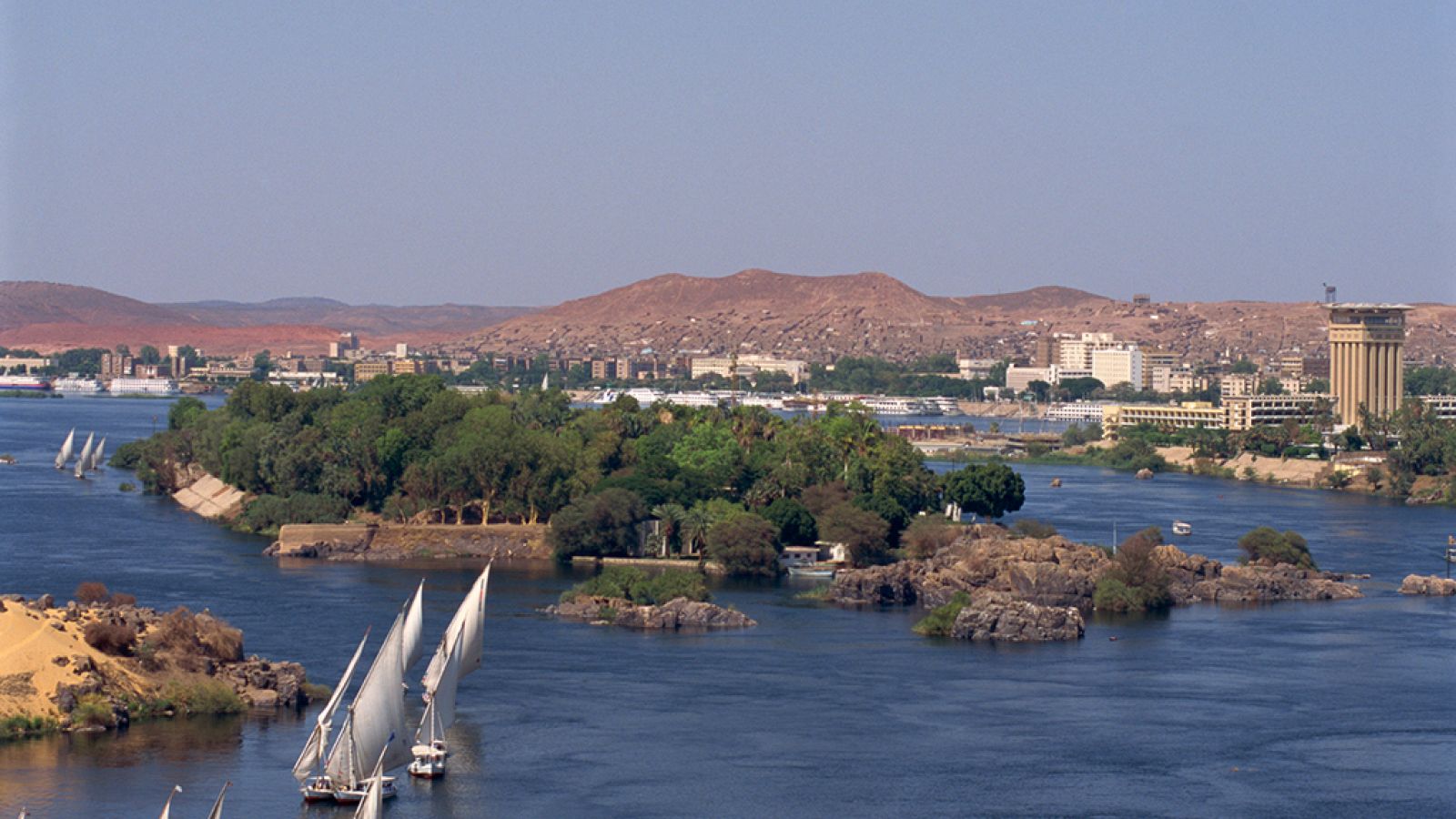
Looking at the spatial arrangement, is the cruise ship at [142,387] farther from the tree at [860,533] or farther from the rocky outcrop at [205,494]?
the tree at [860,533]

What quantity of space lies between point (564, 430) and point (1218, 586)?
1590 cm

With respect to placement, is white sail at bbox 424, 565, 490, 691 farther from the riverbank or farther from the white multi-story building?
the white multi-story building

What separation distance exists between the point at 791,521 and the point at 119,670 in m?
17.1

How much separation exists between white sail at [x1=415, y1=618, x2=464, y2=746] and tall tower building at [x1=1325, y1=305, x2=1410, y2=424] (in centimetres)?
6620

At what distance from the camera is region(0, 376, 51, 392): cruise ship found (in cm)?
13225

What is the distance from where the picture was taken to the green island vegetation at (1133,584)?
35.0 meters

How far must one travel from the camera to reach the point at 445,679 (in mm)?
23078

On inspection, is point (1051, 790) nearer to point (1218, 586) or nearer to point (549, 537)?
point (1218, 586)

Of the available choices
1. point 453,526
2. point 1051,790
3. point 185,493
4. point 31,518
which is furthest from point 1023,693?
point 185,493

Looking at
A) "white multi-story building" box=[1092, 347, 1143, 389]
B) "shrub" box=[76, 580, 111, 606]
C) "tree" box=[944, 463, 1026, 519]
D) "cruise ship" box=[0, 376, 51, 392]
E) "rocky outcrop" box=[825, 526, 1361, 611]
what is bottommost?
"rocky outcrop" box=[825, 526, 1361, 611]

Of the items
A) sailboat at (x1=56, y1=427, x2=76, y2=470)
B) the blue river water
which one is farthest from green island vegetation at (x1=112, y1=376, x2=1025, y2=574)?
sailboat at (x1=56, y1=427, x2=76, y2=470)

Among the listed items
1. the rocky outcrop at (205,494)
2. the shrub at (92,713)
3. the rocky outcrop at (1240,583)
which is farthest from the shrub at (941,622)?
the rocky outcrop at (205,494)

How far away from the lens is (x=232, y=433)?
50.3 m

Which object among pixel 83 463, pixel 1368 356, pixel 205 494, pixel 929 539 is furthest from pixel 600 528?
pixel 1368 356
